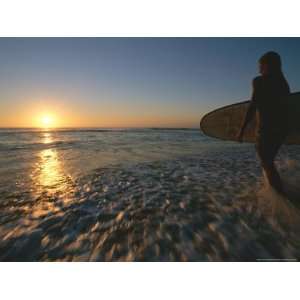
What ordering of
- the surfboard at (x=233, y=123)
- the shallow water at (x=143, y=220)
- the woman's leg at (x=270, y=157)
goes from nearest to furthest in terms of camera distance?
the shallow water at (x=143, y=220) → the woman's leg at (x=270, y=157) → the surfboard at (x=233, y=123)

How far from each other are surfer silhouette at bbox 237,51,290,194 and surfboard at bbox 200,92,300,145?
4.41 feet

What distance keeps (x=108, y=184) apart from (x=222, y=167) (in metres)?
3.99

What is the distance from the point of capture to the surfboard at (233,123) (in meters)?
4.76

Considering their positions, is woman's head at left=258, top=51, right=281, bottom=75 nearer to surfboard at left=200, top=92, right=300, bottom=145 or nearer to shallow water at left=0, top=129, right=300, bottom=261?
surfboard at left=200, top=92, right=300, bottom=145

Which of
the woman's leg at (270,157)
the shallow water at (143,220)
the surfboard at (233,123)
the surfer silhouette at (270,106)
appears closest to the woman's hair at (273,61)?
the surfer silhouette at (270,106)

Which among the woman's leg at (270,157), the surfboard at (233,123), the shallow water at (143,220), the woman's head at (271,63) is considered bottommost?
the shallow water at (143,220)

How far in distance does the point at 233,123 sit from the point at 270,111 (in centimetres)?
302

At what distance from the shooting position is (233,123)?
6.43 metres

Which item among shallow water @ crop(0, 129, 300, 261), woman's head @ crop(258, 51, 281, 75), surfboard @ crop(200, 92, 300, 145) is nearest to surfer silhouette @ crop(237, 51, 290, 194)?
woman's head @ crop(258, 51, 281, 75)

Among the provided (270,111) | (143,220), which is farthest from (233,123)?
(143,220)

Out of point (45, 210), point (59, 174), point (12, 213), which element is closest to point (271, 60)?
point (45, 210)

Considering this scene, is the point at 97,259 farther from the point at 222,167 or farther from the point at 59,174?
the point at 222,167

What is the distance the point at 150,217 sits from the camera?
3.26 m

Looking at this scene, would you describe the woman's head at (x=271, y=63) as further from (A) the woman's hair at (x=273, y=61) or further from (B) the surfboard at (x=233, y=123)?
(B) the surfboard at (x=233, y=123)
